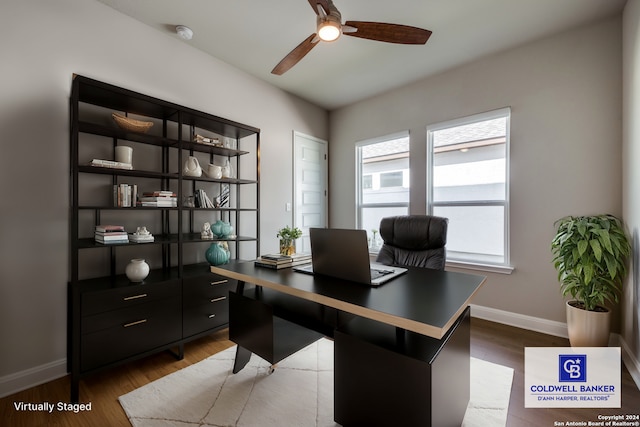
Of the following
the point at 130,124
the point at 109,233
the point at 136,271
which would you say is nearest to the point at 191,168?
the point at 130,124

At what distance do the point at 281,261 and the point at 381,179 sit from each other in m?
2.51

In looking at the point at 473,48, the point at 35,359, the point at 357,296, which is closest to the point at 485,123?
the point at 473,48

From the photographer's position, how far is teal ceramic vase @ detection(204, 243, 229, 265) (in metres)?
2.52

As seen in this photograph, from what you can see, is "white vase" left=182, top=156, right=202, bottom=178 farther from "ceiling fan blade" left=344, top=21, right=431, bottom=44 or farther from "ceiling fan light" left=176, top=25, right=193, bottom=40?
"ceiling fan blade" left=344, top=21, right=431, bottom=44

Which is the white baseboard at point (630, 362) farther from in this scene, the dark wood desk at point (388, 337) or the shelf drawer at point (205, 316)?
the shelf drawer at point (205, 316)

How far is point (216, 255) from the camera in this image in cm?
252

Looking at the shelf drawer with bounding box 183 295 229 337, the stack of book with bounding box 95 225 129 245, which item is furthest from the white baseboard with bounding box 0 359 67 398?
the stack of book with bounding box 95 225 129 245

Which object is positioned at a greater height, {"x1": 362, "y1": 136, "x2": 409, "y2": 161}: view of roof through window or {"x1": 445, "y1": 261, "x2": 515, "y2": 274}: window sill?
{"x1": 362, "y1": 136, "x2": 409, "y2": 161}: view of roof through window

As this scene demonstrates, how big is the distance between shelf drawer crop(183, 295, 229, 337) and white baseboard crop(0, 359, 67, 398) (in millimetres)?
815

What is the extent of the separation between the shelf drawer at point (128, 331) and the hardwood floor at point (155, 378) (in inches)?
7.1

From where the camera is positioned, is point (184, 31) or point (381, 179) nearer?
point (184, 31)

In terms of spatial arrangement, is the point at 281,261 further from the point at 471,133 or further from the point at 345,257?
the point at 471,133

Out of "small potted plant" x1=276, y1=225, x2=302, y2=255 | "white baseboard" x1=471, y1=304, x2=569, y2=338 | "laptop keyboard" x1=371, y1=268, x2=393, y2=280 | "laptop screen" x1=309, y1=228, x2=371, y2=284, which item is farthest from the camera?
"white baseboard" x1=471, y1=304, x2=569, y2=338

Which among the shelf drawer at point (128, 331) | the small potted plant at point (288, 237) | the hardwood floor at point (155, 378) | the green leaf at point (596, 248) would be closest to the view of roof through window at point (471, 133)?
the green leaf at point (596, 248)
